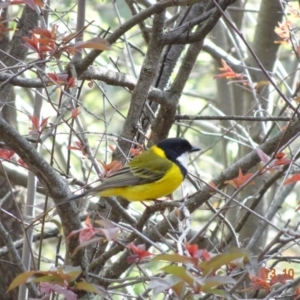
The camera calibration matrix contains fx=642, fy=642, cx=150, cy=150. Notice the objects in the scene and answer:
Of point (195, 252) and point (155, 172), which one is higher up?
point (195, 252)

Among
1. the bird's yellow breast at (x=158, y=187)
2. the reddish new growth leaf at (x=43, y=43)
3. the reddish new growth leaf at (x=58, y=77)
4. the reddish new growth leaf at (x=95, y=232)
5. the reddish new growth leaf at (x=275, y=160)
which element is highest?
the reddish new growth leaf at (x=43, y=43)

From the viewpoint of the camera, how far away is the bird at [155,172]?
4.02m

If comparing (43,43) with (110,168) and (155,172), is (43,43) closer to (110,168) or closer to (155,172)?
(110,168)

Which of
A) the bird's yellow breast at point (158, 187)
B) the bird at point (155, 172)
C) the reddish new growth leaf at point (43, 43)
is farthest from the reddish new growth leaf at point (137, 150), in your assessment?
the reddish new growth leaf at point (43, 43)

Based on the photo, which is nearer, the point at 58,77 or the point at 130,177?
the point at 58,77

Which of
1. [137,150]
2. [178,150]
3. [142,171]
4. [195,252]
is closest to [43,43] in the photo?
[137,150]

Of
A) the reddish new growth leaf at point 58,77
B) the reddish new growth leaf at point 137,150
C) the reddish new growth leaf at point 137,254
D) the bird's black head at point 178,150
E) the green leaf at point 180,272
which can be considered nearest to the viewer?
the green leaf at point 180,272

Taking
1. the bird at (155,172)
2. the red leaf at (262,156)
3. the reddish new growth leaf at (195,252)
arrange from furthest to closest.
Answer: the bird at (155,172) < the red leaf at (262,156) < the reddish new growth leaf at (195,252)

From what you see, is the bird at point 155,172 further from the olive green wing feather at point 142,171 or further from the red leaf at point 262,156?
the red leaf at point 262,156

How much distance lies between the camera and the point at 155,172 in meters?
4.29

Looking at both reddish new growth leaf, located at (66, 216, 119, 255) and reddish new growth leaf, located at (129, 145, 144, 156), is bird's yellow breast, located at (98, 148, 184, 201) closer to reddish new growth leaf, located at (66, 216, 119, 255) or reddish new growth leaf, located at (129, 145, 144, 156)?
reddish new growth leaf, located at (129, 145, 144, 156)

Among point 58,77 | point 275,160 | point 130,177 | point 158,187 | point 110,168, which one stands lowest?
point 158,187

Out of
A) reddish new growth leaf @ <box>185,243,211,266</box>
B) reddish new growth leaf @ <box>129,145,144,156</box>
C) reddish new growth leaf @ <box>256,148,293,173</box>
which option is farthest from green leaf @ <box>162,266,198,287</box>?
reddish new growth leaf @ <box>129,145,144,156</box>

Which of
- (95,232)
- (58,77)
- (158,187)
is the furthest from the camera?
(158,187)
